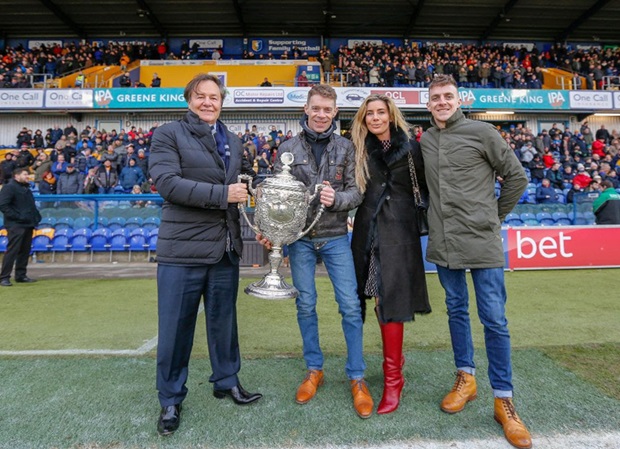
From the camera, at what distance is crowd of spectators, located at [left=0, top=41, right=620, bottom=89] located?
59.0ft

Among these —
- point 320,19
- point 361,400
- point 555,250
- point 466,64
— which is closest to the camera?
point 361,400

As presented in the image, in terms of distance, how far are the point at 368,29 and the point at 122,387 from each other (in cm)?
2508

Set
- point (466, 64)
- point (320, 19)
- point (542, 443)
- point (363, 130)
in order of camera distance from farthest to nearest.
→ point (320, 19) < point (466, 64) < point (363, 130) < point (542, 443)

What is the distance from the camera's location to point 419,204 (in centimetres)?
235

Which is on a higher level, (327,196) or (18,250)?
(327,196)

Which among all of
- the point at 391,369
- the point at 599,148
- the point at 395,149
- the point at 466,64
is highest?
the point at 466,64

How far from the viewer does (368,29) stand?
76.7 ft

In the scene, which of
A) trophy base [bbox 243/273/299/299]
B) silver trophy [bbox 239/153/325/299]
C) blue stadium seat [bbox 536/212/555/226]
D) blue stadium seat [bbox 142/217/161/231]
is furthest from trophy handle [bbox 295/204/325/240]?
blue stadium seat [bbox 536/212/555/226]

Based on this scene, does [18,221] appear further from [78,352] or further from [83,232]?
[78,352]

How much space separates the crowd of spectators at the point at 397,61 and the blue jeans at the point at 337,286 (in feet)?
54.2

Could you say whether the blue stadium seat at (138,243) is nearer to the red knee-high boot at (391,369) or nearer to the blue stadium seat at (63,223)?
the blue stadium seat at (63,223)

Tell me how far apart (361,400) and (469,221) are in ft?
3.90

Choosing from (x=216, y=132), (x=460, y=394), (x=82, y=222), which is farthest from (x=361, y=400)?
(x=82, y=222)

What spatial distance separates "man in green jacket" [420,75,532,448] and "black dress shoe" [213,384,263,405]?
1.11 meters
